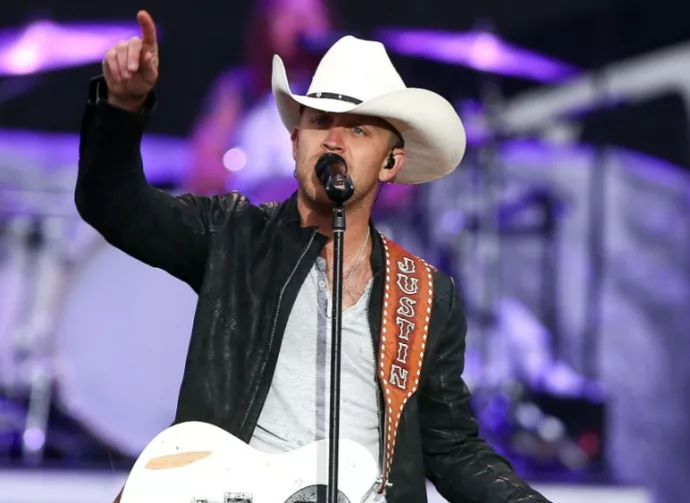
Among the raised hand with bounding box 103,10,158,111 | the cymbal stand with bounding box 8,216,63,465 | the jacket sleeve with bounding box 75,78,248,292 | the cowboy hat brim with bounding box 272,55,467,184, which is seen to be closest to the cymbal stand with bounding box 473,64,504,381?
the cymbal stand with bounding box 8,216,63,465

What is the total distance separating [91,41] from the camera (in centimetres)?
641

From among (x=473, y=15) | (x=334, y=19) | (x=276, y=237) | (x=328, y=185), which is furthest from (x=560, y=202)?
(x=328, y=185)

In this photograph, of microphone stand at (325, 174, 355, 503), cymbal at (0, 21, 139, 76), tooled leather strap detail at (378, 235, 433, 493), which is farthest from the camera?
cymbal at (0, 21, 139, 76)

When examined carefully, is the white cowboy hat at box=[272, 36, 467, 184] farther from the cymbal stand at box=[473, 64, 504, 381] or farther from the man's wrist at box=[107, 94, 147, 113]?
the cymbal stand at box=[473, 64, 504, 381]

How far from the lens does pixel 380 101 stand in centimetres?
292

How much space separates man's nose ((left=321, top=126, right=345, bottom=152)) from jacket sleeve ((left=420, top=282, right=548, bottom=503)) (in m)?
0.57

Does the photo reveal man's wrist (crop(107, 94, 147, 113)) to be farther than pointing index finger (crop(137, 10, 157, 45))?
Yes

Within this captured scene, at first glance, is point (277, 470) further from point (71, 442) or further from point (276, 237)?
point (71, 442)

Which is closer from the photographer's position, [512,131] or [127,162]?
[127,162]

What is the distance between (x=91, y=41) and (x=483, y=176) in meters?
2.40

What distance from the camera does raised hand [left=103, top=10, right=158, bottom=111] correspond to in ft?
7.58

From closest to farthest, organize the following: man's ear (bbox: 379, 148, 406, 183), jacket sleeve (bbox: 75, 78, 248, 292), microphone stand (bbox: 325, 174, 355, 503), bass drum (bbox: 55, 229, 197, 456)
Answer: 1. microphone stand (bbox: 325, 174, 355, 503)
2. jacket sleeve (bbox: 75, 78, 248, 292)
3. man's ear (bbox: 379, 148, 406, 183)
4. bass drum (bbox: 55, 229, 197, 456)

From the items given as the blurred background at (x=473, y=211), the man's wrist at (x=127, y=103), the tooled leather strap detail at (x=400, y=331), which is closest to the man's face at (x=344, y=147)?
the tooled leather strap detail at (x=400, y=331)

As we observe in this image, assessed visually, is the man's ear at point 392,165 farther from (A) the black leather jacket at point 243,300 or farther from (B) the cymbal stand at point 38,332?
(B) the cymbal stand at point 38,332
